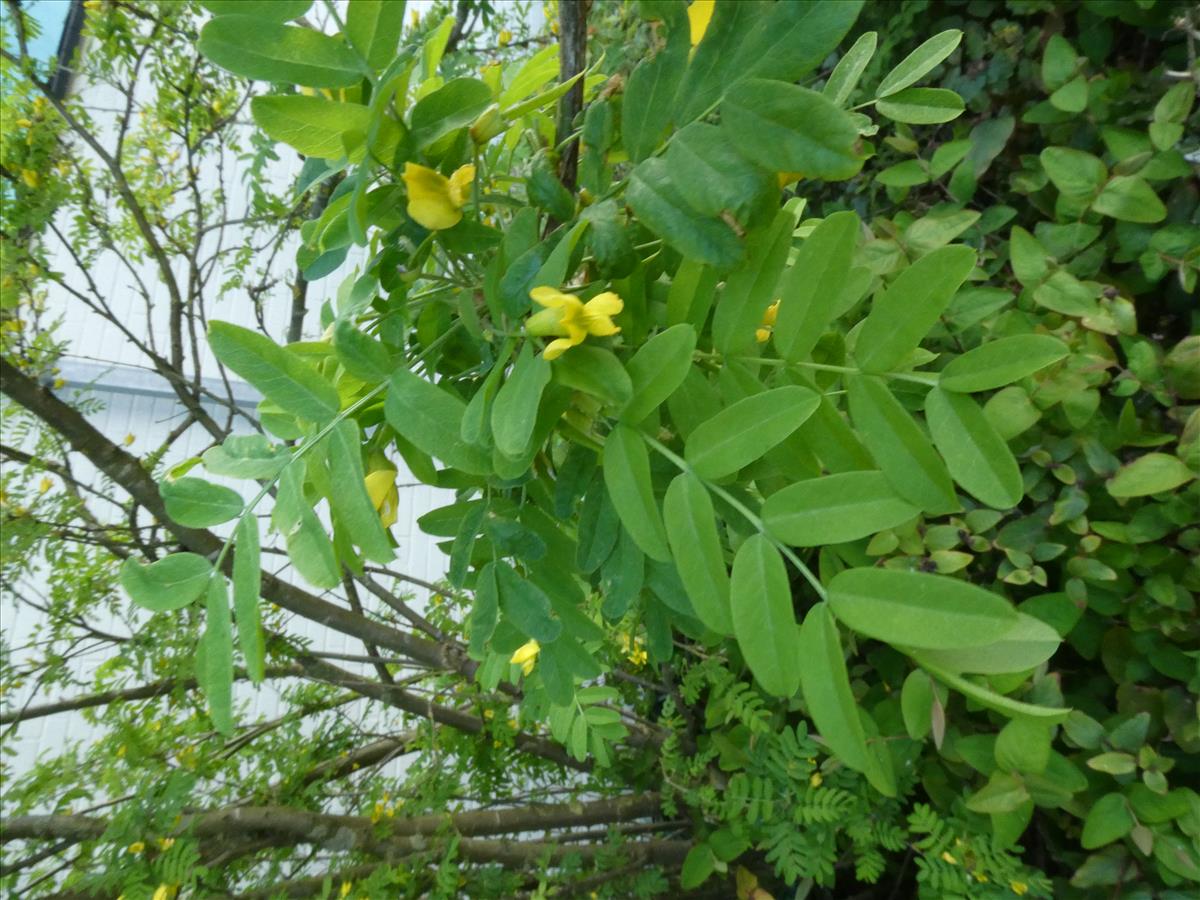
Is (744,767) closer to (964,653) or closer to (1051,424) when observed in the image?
(1051,424)

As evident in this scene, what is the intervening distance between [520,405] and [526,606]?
12 cm

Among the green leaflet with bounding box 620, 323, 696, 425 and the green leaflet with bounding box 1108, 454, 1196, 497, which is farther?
the green leaflet with bounding box 1108, 454, 1196, 497

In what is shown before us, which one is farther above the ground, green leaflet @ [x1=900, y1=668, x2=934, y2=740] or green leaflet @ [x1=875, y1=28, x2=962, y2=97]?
green leaflet @ [x1=875, y1=28, x2=962, y2=97]

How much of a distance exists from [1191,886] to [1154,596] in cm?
22

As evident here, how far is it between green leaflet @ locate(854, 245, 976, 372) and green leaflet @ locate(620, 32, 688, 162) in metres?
0.10

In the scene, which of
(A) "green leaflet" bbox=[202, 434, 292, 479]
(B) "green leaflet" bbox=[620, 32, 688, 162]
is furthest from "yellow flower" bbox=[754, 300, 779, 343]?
(A) "green leaflet" bbox=[202, 434, 292, 479]

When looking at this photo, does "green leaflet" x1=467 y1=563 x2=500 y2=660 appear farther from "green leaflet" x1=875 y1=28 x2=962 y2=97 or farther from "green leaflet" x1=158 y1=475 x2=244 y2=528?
"green leaflet" x1=875 y1=28 x2=962 y2=97

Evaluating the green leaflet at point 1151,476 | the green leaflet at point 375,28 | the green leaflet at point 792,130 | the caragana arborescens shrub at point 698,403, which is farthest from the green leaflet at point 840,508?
the green leaflet at point 1151,476

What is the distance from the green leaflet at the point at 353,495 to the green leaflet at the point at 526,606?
0.08 meters

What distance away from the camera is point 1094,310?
62 centimetres

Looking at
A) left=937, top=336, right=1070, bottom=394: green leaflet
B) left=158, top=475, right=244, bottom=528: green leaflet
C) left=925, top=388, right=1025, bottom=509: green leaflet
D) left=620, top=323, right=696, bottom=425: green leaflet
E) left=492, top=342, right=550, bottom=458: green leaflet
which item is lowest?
left=925, top=388, right=1025, bottom=509: green leaflet

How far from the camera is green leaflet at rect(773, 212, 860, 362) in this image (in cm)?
28

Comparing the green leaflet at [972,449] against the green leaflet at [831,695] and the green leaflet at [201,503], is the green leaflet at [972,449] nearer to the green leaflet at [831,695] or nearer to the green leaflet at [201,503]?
the green leaflet at [831,695]

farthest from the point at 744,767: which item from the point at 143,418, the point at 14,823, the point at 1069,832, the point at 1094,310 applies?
the point at 143,418
